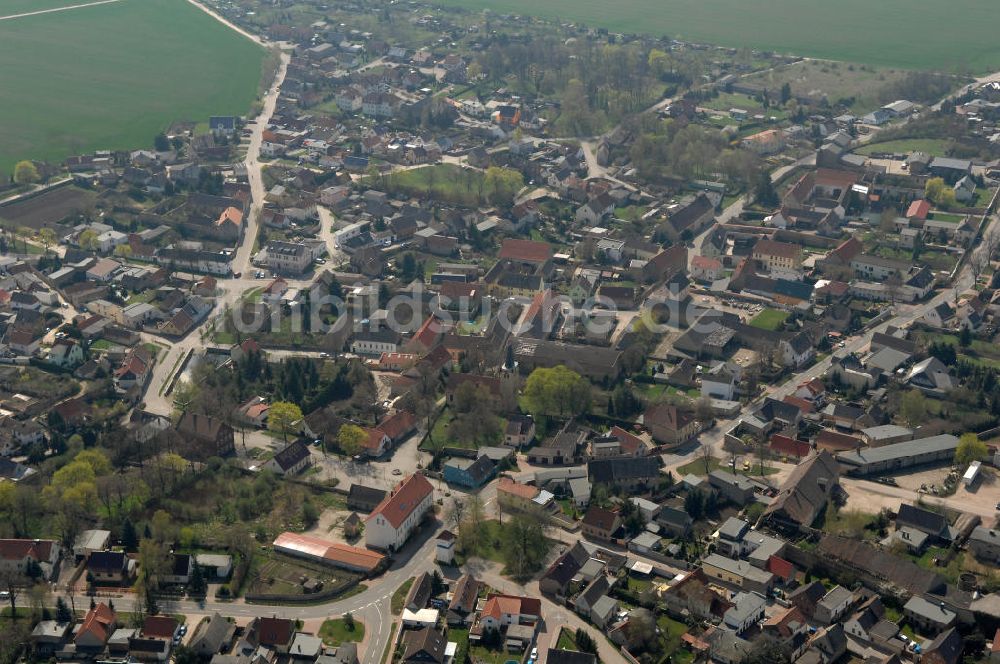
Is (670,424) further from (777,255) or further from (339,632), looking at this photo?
(777,255)

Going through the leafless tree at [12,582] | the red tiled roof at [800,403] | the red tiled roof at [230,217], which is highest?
the red tiled roof at [800,403]

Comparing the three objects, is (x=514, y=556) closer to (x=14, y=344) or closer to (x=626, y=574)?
(x=626, y=574)

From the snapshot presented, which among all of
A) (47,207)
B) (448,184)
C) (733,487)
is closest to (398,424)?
(733,487)

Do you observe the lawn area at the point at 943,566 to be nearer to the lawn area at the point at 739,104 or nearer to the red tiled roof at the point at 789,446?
the red tiled roof at the point at 789,446

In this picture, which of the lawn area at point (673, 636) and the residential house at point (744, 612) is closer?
the lawn area at point (673, 636)

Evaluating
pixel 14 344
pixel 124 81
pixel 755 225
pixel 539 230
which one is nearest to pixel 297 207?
pixel 539 230

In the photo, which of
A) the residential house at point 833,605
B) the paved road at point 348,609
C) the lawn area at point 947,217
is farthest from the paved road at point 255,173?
the lawn area at point 947,217
